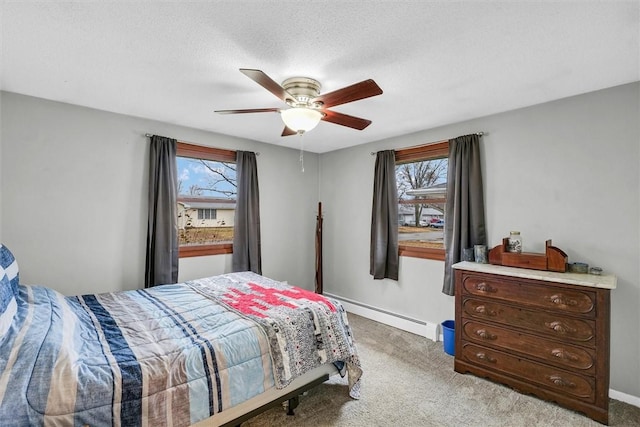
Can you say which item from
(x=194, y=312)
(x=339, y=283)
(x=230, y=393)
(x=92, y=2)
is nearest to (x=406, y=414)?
(x=230, y=393)

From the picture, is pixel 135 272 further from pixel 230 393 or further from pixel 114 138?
pixel 230 393

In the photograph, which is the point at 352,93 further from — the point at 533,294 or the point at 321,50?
the point at 533,294

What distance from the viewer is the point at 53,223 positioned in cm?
263

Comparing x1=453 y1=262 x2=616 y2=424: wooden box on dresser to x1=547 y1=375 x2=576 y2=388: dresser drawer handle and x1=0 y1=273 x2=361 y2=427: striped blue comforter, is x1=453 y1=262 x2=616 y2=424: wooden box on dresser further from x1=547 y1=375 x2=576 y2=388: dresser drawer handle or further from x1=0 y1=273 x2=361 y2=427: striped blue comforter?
x1=0 y1=273 x2=361 y2=427: striped blue comforter

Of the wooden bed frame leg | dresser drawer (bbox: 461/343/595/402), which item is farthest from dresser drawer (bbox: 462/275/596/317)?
the wooden bed frame leg

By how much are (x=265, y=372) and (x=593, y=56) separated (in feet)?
9.45

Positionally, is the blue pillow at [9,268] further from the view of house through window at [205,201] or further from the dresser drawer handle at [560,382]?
the dresser drawer handle at [560,382]

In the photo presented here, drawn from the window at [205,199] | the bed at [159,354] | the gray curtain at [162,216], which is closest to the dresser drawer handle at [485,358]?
the bed at [159,354]

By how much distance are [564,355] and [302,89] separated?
2735mm

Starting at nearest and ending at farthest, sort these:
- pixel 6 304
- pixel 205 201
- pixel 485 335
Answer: pixel 6 304, pixel 485 335, pixel 205 201

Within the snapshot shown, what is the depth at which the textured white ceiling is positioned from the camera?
57.3 inches

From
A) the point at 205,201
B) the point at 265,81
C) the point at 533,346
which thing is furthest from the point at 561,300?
the point at 205,201

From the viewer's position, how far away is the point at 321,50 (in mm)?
1781

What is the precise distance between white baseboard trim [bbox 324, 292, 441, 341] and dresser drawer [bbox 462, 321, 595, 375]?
74 centimetres
